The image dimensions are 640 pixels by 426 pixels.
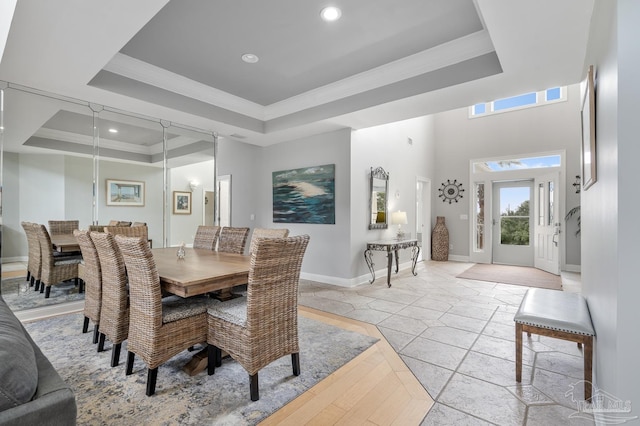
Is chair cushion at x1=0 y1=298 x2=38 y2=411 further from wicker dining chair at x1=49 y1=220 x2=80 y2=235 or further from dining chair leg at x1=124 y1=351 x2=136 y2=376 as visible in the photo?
wicker dining chair at x1=49 y1=220 x2=80 y2=235

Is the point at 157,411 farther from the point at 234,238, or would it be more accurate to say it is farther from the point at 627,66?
the point at 627,66

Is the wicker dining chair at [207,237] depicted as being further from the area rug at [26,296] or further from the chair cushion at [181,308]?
the area rug at [26,296]

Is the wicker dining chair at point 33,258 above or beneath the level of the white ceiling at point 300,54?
beneath

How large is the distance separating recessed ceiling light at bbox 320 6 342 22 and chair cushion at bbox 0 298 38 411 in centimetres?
288

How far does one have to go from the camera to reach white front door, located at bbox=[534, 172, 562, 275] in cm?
604

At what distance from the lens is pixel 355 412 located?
1.80 m

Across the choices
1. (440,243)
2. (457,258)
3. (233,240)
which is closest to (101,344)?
(233,240)

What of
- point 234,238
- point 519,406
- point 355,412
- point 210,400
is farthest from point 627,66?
point 234,238

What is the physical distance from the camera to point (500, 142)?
7.07m

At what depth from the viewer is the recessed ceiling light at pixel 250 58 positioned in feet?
10.9

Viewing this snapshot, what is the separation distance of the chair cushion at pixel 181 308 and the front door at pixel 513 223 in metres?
7.17

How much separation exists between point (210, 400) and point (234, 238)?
190 cm

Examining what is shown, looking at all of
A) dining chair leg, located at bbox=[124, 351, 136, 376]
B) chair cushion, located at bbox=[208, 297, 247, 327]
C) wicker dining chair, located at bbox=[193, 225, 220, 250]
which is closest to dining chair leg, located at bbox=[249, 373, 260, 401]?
chair cushion, located at bbox=[208, 297, 247, 327]

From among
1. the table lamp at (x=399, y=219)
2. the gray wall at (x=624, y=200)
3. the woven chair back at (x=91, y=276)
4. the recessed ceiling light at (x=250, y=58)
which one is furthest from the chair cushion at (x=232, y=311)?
the table lamp at (x=399, y=219)
